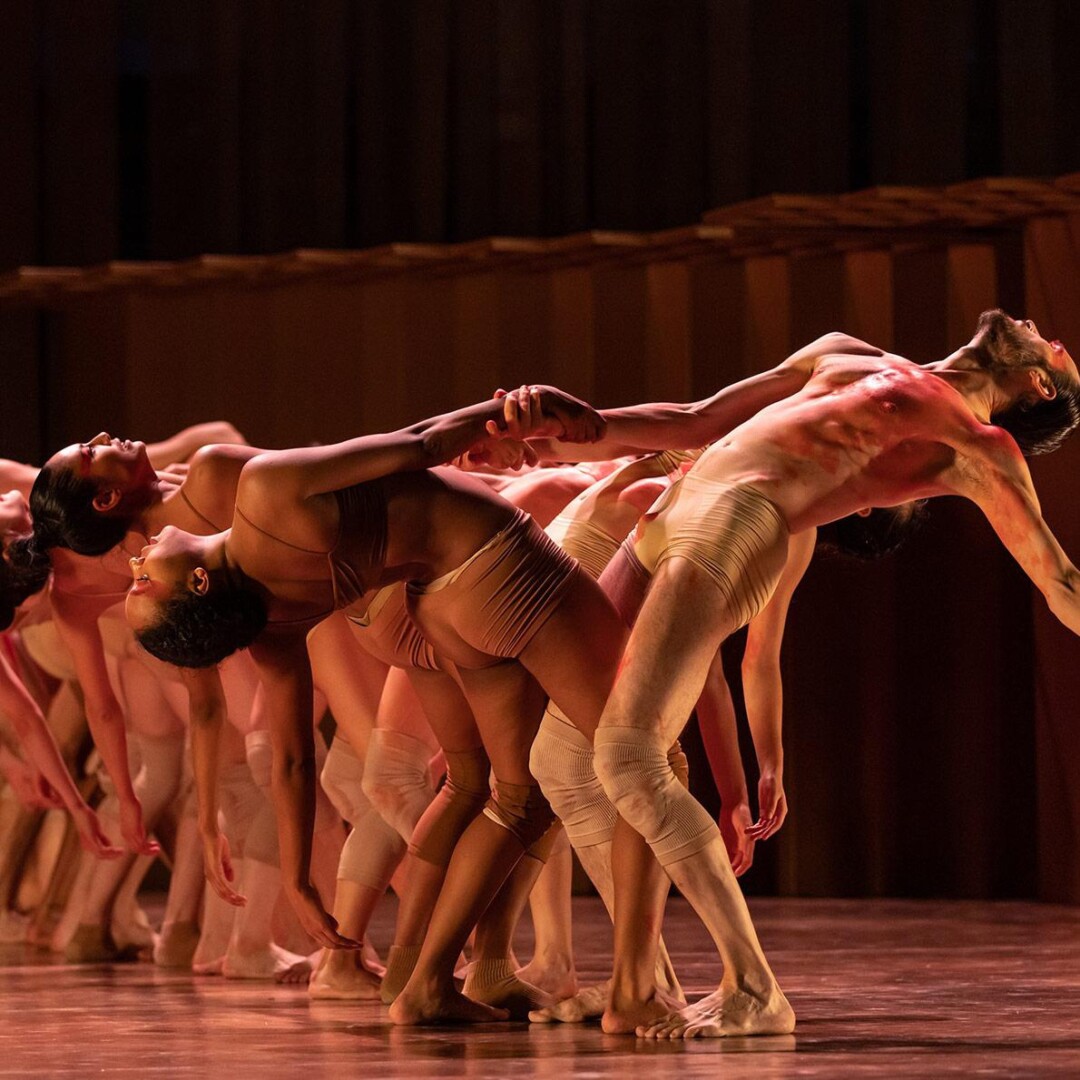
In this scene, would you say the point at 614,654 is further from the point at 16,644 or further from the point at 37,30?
the point at 37,30

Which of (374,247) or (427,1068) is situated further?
(374,247)

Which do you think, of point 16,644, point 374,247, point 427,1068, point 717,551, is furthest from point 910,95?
point 427,1068

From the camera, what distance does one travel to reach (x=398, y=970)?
171 inches

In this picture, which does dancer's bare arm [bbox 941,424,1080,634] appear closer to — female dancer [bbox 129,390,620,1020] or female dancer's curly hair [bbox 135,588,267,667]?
female dancer [bbox 129,390,620,1020]

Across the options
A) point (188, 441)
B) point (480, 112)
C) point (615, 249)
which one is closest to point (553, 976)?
point (188, 441)

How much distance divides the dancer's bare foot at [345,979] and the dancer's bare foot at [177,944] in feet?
3.12

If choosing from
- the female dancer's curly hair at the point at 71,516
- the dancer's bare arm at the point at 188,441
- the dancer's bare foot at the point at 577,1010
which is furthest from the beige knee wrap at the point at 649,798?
the dancer's bare arm at the point at 188,441

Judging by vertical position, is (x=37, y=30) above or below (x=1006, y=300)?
above

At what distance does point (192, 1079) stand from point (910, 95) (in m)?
4.98

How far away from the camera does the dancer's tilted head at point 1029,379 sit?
394 centimetres

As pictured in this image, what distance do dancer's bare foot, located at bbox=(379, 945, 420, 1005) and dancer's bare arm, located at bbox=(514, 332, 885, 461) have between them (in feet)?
3.47

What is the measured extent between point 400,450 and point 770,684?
0.94 metres

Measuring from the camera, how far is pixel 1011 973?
4.71 metres

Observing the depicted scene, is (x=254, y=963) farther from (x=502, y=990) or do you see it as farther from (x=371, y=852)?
(x=502, y=990)
